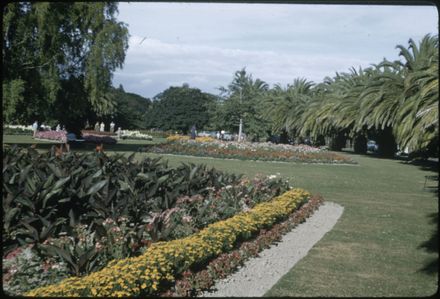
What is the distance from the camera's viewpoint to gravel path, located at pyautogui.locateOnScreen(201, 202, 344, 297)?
541cm

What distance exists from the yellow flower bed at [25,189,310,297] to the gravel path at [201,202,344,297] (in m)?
0.44

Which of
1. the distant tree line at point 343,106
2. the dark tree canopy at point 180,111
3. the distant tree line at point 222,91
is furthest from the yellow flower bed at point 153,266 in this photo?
the dark tree canopy at point 180,111

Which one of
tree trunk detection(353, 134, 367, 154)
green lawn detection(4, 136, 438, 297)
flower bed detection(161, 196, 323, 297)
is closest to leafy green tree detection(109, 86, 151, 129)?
Result: tree trunk detection(353, 134, 367, 154)

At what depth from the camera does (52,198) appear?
645cm

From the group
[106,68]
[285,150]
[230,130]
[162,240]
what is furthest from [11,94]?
[230,130]

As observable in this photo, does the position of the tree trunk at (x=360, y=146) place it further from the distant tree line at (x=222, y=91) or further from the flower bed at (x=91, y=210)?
the flower bed at (x=91, y=210)

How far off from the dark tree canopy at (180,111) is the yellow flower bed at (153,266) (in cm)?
6305

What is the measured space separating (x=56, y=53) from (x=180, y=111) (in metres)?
55.7

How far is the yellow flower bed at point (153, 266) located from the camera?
4.18 metres

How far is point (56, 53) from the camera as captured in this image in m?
16.6

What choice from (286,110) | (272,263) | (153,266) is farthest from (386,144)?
(153,266)

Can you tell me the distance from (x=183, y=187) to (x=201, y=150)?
21.2m

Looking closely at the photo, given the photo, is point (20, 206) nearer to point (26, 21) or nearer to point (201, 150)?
point (26, 21)

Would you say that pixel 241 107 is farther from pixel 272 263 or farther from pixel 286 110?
pixel 272 263
